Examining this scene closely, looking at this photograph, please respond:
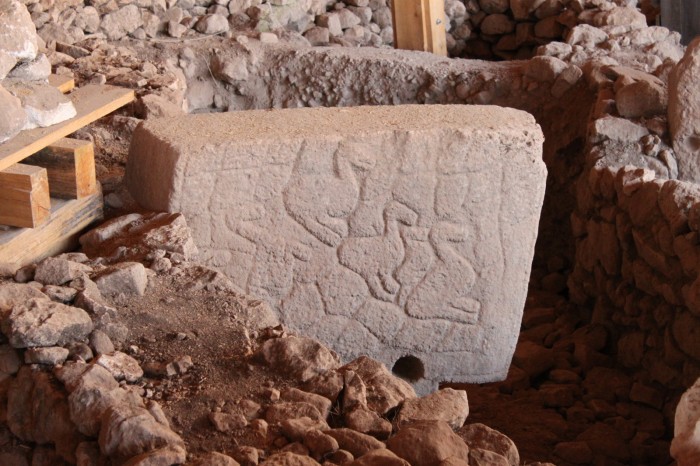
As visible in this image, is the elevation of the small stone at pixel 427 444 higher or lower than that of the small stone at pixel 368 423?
higher

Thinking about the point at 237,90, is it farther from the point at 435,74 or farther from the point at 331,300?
the point at 331,300

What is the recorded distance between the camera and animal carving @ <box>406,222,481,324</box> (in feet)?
10.4

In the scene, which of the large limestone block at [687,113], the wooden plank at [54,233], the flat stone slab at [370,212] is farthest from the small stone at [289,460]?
the large limestone block at [687,113]

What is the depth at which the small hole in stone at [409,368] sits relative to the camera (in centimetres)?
342

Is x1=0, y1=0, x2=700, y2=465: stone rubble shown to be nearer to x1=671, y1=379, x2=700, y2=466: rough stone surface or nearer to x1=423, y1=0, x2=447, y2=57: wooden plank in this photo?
x1=423, y1=0, x2=447, y2=57: wooden plank

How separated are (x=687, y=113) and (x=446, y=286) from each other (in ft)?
5.35

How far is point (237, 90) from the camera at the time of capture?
5.41m

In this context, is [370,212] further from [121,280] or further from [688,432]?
[688,432]

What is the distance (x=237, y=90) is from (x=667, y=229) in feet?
8.68

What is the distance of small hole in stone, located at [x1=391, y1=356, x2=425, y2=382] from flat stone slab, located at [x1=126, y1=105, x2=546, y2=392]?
26mm

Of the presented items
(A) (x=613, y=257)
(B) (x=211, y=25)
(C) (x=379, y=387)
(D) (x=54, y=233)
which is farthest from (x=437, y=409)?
(B) (x=211, y=25)

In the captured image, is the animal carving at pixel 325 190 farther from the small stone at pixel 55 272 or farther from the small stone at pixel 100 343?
the small stone at pixel 100 343

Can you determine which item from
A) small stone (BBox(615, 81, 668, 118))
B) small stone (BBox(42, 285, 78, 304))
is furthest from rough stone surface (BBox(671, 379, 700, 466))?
small stone (BBox(615, 81, 668, 118))

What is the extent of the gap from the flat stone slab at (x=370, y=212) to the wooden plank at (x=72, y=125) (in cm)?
14
